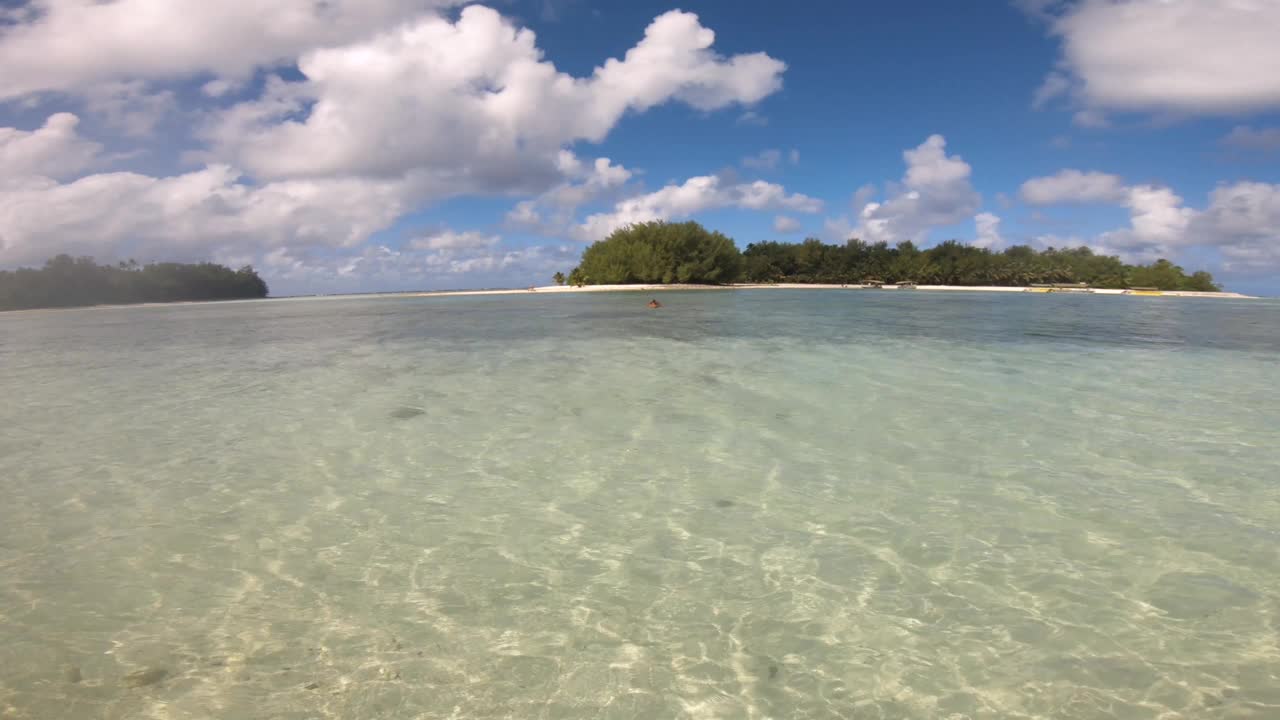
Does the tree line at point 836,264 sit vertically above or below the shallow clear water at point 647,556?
above

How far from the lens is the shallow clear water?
3.59 m

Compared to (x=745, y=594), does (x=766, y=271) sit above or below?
above

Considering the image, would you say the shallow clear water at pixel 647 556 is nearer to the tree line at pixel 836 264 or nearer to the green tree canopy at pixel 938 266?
the tree line at pixel 836 264

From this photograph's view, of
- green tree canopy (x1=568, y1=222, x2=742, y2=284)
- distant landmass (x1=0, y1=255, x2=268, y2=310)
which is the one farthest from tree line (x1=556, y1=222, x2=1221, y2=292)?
distant landmass (x1=0, y1=255, x2=268, y2=310)

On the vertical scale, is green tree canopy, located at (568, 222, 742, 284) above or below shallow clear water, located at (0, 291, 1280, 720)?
above

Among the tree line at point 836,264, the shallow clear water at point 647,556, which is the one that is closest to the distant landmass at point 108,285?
the tree line at point 836,264

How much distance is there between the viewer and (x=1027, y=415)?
10000mm

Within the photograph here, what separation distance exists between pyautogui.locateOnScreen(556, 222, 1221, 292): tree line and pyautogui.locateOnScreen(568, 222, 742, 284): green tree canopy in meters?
0.15

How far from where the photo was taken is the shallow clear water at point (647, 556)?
3.59m

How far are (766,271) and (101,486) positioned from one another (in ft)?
377

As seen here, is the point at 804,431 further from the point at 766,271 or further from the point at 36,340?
the point at 766,271

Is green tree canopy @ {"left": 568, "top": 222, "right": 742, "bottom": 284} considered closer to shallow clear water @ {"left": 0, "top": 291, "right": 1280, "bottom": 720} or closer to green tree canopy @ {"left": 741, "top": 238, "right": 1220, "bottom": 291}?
green tree canopy @ {"left": 741, "top": 238, "right": 1220, "bottom": 291}

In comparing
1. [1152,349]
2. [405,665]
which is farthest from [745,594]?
[1152,349]

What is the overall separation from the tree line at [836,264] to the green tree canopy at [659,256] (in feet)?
0.50
